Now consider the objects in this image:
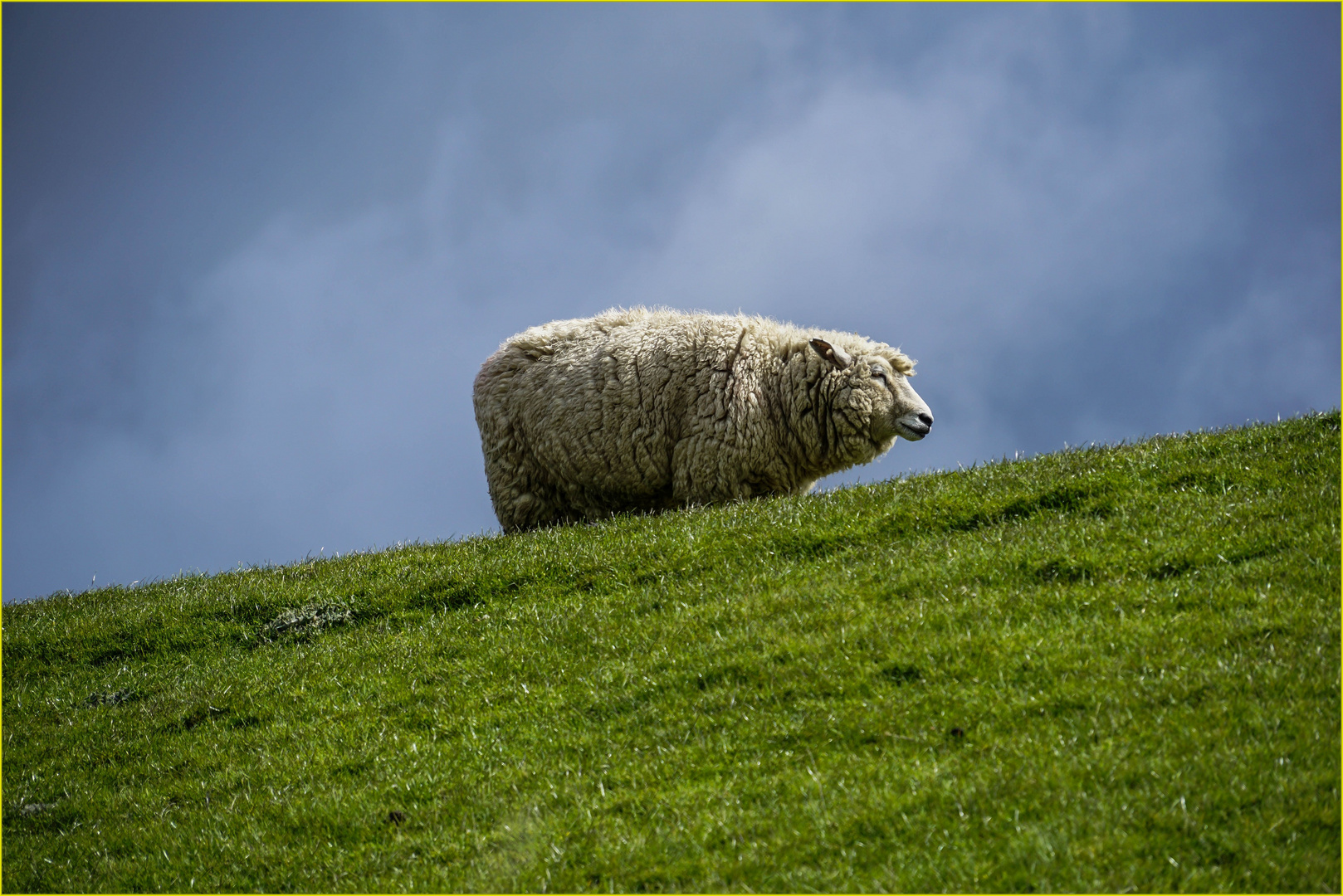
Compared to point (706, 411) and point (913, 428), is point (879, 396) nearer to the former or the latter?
point (913, 428)

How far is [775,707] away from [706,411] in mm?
8352

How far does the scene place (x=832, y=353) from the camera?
1712 cm

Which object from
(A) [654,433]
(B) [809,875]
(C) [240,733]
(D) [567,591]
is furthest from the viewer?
(A) [654,433]

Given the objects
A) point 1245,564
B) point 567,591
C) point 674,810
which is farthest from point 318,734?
point 1245,564

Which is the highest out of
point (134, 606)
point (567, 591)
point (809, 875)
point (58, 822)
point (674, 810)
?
point (134, 606)

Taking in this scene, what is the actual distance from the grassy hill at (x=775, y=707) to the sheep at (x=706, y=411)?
7.38 ft

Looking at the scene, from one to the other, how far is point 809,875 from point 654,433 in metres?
10.9

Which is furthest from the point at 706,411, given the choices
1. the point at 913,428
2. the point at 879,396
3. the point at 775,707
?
the point at 775,707

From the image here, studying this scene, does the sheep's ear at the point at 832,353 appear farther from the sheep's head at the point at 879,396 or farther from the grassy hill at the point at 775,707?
the grassy hill at the point at 775,707

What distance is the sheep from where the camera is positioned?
661 inches

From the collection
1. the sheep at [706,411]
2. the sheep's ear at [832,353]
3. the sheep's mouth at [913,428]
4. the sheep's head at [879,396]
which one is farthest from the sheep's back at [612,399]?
the sheep's mouth at [913,428]

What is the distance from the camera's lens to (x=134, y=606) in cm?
1588

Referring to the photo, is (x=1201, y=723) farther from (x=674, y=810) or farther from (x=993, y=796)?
(x=674, y=810)

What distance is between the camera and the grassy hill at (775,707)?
22.5 feet
